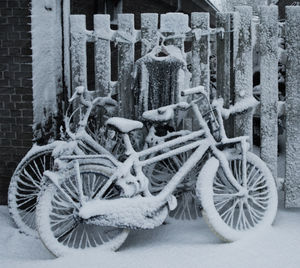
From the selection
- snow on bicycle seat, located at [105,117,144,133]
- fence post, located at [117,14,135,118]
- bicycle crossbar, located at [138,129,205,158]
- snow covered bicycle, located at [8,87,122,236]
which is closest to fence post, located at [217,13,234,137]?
bicycle crossbar, located at [138,129,205,158]

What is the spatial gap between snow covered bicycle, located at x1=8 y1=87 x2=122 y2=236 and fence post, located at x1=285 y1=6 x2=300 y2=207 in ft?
5.07

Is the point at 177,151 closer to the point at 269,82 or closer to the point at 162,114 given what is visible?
the point at 162,114

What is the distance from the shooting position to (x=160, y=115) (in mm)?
3945

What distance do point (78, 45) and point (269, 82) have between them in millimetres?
1772

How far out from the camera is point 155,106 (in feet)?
14.8

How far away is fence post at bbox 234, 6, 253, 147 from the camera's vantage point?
4.39m

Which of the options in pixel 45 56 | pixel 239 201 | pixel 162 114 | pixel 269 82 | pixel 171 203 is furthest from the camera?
pixel 45 56

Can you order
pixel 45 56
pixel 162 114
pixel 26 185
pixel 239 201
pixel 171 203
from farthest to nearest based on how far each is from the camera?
pixel 45 56, pixel 26 185, pixel 239 201, pixel 162 114, pixel 171 203

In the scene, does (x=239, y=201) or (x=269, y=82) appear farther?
(x=269, y=82)

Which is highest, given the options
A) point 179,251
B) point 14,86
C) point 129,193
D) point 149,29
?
point 149,29

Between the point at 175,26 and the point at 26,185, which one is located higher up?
the point at 175,26

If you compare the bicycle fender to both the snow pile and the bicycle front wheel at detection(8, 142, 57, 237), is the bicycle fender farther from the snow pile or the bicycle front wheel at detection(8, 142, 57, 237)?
the bicycle front wheel at detection(8, 142, 57, 237)

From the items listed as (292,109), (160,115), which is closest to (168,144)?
(160,115)

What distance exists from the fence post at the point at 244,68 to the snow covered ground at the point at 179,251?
2.94 feet
